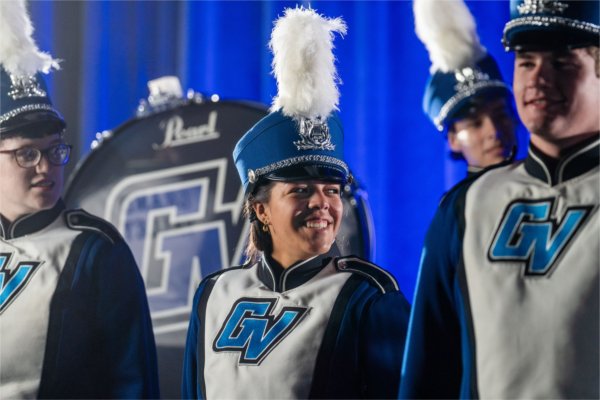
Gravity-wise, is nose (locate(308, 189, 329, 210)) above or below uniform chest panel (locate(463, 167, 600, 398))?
above

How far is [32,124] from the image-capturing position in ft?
10.1

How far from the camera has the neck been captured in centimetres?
225

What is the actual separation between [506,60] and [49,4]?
1.56 metres

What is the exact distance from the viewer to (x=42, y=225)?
304 cm

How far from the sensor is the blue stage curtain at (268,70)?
276cm

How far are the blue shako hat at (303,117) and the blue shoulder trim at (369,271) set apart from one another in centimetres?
19

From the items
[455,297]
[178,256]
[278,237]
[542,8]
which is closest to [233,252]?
[178,256]

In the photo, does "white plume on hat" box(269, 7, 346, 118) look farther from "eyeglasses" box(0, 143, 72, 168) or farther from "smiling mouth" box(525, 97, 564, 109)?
"eyeglasses" box(0, 143, 72, 168)

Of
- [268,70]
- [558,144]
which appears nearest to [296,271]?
[558,144]

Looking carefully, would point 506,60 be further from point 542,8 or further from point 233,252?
point 233,252

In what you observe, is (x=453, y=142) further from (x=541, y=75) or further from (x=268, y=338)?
(x=268, y=338)

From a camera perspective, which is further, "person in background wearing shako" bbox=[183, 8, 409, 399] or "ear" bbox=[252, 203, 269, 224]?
"ear" bbox=[252, 203, 269, 224]

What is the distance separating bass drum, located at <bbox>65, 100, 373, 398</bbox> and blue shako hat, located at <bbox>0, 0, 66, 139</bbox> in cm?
19

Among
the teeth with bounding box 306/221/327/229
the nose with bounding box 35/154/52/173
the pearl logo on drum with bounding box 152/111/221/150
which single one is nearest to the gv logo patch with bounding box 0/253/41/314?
the nose with bounding box 35/154/52/173
